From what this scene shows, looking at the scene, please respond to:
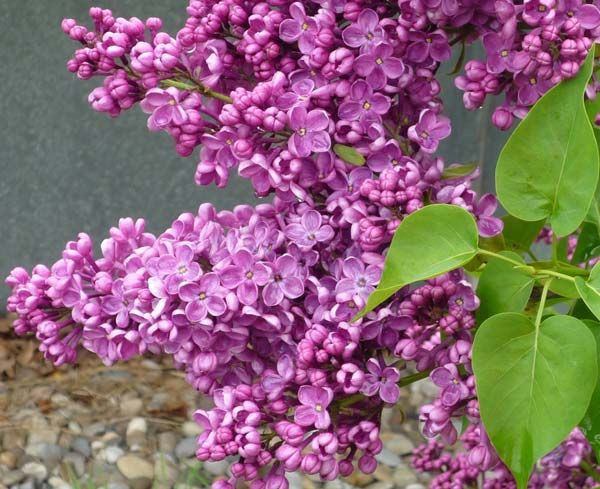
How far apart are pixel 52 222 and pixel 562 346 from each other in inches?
79.8

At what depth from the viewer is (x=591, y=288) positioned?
68cm

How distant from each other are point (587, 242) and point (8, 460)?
5.06 ft

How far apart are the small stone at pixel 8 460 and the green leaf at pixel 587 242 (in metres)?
1.52

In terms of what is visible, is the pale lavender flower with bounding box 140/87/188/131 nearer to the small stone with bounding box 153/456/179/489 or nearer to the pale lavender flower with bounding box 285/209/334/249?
the pale lavender flower with bounding box 285/209/334/249

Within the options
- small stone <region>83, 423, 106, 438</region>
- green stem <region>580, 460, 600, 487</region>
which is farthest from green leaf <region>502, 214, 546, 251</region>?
small stone <region>83, 423, 106, 438</region>

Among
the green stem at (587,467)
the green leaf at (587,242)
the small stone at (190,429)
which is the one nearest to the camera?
the green leaf at (587,242)

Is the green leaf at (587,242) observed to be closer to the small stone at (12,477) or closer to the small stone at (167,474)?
the small stone at (167,474)

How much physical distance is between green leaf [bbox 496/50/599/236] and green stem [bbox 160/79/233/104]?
22 cm

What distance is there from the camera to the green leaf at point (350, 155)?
2.52ft

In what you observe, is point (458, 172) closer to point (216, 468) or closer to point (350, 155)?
point (350, 155)

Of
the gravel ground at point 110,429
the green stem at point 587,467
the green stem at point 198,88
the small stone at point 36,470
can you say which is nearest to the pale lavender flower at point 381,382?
the green stem at point 198,88

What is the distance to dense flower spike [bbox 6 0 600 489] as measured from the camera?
2.46 feet

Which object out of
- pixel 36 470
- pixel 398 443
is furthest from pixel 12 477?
pixel 398 443

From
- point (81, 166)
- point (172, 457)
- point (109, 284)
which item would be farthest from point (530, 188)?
point (81, 166)
